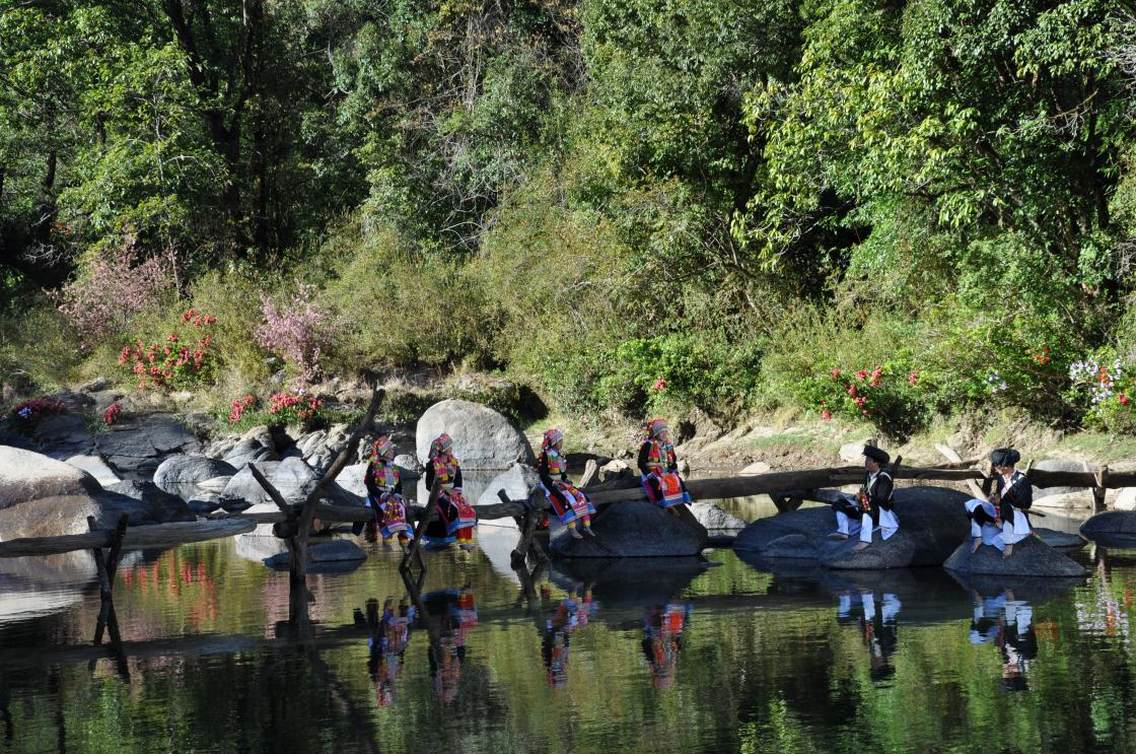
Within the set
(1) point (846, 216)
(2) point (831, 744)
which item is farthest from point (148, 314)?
(2) point (831, 744)

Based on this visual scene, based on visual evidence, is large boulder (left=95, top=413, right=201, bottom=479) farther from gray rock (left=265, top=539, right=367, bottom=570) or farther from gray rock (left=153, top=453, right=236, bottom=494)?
gray rock (left=265, top=539, right=367, bottom=570)

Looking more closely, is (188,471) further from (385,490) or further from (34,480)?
(385,490)

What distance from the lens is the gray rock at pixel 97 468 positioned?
77.0 feet

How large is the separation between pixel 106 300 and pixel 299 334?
5.67 m

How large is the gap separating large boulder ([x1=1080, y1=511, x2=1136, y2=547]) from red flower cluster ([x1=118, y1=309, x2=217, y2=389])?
2060 cm

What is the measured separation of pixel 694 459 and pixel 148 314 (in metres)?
14.4

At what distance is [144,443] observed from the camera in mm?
28297

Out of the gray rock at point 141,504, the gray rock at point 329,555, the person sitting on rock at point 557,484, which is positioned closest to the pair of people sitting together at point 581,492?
the person sitting on rock at point 557,484

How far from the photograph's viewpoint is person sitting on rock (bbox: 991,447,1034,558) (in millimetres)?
12492

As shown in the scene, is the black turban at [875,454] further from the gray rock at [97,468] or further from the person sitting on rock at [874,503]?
the gray rock at [97,468]

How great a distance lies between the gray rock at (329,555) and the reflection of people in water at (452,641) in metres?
2.83

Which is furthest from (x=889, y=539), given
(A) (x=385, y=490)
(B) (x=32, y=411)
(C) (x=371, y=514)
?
(B) (x=32, y=411)

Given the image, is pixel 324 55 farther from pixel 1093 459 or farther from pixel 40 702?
pixel 40 702

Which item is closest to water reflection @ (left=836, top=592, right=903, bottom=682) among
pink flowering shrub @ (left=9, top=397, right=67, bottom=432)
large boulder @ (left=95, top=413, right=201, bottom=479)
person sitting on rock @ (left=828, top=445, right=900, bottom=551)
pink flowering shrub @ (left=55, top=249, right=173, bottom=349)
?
person sitting on rock @ (left=828, top=445, right=900, bottom=551)
